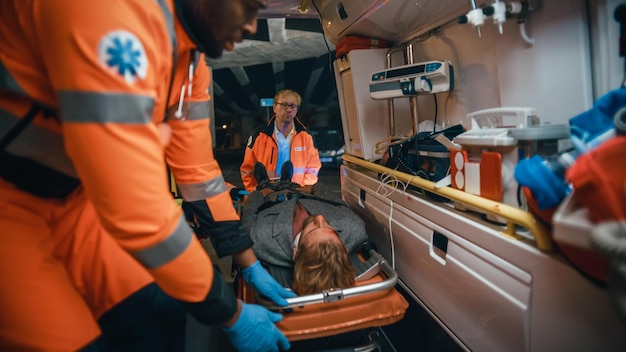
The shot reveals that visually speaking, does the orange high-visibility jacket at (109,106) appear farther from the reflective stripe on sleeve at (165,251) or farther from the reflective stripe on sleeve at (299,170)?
the reflective stripe on sleeve at (299,170)

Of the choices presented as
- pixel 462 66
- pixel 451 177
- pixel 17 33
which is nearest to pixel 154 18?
pixel 17 33

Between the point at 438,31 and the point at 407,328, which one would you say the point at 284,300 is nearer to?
the point at 407,328

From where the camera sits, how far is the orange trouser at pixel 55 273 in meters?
0.86

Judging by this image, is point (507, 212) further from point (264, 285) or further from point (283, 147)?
point (283, 147)

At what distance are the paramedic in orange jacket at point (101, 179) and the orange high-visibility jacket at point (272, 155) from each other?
2689 millimetres

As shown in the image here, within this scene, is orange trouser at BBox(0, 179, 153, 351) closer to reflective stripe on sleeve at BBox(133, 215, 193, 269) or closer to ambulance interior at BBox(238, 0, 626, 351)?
reflective stripe on sleeve at BBox(133, 215, 193, 269)

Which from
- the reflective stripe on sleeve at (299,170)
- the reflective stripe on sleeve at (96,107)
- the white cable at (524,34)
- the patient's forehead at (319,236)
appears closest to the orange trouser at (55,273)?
the reflective stripe on sleeve at (96,107)

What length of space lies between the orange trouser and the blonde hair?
892 millimetres

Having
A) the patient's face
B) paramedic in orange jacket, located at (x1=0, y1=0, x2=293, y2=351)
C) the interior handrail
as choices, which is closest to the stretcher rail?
paramedic in orange jacket, located at (x1=0, y1=0, x2=293, y2=351)

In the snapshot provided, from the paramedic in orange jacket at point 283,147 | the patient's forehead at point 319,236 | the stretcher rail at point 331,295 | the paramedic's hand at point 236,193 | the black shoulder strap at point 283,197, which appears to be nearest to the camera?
the stretcher rail at point 331,295

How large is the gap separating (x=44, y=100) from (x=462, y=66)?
227 centimetres

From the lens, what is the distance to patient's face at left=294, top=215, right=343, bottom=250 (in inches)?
78.9

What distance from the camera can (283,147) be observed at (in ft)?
13.5

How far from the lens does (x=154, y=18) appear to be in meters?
0.80
